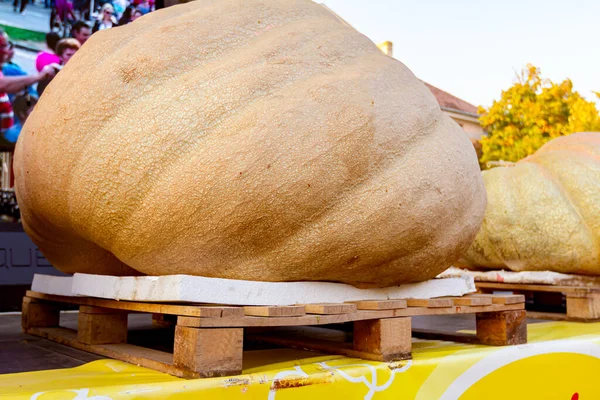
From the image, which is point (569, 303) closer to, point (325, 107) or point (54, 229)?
point (325, 107)

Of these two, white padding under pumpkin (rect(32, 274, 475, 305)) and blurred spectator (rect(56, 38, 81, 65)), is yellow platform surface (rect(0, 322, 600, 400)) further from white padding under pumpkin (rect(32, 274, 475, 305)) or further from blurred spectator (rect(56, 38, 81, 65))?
blurred spectator (rect(56, 38, 81, 65))

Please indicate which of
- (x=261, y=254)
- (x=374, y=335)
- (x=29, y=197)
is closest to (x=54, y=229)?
(x=29, y=197)

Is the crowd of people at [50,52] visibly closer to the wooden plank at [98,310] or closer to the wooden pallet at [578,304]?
the wooden plank at [98,310]

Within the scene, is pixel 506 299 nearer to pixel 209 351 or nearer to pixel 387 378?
pixel 387 378

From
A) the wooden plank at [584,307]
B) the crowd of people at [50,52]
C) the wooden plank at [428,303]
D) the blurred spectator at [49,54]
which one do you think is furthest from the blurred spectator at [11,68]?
the wooden plank at [584,307]

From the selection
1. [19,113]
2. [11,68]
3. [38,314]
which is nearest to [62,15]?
[11,68]

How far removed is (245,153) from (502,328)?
3.97 ft

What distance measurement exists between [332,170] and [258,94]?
0.30 m

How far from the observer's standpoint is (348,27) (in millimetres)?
2059

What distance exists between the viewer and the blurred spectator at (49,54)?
4.24 metres

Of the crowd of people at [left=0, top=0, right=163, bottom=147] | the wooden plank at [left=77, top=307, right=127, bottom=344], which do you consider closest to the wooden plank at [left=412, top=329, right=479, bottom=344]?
the wooden plank at [left=77, top=307, right=127, bottom=344]

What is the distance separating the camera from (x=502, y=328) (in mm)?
2129

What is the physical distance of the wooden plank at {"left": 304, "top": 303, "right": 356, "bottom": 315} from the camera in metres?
1.66

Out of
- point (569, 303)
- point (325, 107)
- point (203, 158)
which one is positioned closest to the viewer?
point (203, 158)
